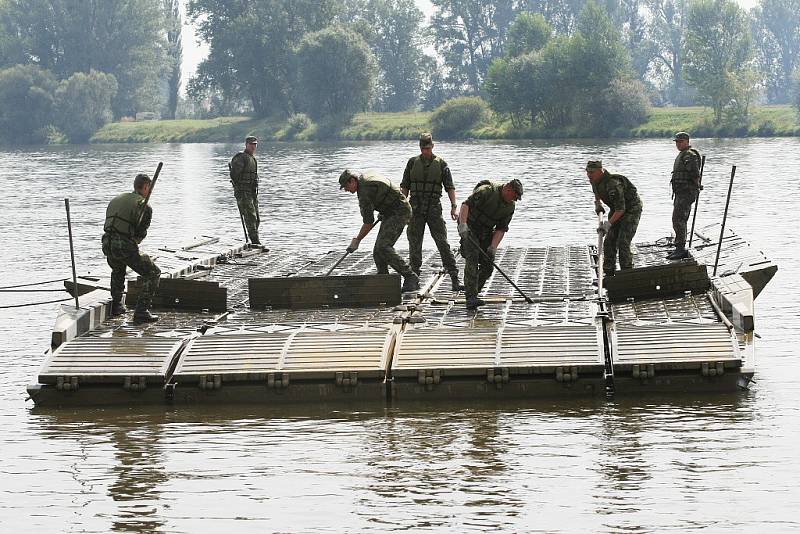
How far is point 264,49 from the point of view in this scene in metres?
110

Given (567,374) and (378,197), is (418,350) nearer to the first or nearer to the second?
(567,374)

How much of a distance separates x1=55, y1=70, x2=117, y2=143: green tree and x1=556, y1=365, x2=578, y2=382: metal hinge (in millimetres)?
98187

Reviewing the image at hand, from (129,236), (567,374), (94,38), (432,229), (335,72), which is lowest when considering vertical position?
(567,374)

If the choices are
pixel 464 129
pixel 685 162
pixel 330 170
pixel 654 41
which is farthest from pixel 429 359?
pixel 654 41

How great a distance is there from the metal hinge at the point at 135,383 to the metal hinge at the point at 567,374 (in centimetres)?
393

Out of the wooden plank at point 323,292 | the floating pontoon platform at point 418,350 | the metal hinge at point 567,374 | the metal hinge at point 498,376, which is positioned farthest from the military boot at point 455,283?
the metal hinge at point 567,374

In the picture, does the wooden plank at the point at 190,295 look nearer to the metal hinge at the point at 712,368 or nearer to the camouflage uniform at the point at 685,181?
the metal hinge at the point at 712,368

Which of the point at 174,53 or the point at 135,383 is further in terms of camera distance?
the point at 174,53

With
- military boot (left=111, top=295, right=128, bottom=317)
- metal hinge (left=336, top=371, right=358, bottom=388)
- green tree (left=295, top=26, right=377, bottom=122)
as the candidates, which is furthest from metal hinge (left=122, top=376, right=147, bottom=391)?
green tree (left=295, top=26, right=377, bottom=122)

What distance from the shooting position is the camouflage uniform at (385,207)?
1619 cm

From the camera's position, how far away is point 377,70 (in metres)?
101

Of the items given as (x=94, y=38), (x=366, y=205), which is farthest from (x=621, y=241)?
(x=94, y=38)

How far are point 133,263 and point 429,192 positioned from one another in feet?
12.5

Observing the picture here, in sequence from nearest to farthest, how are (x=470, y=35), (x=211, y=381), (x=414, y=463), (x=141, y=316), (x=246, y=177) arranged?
1. (x=414, y=463)
2. (x=211, y=381)
3. (x=141, y=316)
4. (x=246, y=177)
5. (x=470, y=35)
